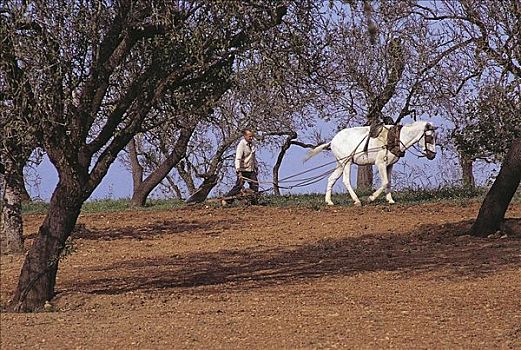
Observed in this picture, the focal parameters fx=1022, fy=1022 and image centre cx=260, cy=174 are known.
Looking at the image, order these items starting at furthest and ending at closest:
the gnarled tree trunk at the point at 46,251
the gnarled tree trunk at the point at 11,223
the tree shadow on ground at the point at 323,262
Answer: the gnarled tree trunk at the point at 11,223 < the tree shadow on ground at the point at 323,262 < the gnarled tree trunk at the point at 46,251

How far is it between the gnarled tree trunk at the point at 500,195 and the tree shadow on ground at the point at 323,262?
0.26m

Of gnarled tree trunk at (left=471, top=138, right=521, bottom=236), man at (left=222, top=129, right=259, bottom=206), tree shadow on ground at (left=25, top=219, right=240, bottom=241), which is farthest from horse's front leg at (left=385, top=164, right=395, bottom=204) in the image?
gnarled tree trunk at (left=471, top=138, right=521, bottom=236)

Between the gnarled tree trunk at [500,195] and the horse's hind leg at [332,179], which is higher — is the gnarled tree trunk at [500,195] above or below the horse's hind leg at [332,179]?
below

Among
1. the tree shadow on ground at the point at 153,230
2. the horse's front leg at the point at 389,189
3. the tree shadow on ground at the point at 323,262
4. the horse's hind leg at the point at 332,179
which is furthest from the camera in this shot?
the horse's hind leg at the point at 332,179

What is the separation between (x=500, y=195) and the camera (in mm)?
15102

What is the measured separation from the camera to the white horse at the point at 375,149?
20188 millimetres

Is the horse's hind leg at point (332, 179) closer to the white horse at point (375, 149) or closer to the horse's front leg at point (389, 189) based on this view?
the white horse at point (375, 149)

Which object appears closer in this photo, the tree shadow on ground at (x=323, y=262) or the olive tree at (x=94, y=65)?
the olive tree at (x=94, y=65)

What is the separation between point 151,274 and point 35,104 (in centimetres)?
420

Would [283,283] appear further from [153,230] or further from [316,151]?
[316,151]

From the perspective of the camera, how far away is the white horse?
20.2 metres

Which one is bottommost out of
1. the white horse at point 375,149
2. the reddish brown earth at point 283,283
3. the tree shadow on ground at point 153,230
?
the reddish brown earth at point 283,283

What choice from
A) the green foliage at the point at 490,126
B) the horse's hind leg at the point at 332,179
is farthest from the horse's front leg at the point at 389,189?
the green foliage at the point at 490,126

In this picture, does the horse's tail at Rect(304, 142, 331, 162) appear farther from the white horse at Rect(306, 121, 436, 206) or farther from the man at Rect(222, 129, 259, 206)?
the man at Rect(222, 129, 259, 206)
